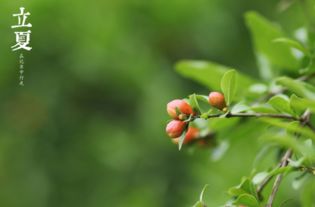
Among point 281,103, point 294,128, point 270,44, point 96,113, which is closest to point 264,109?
point 281,103

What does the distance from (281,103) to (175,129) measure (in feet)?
0.65

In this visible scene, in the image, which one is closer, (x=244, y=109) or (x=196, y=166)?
(x=244, y=109)

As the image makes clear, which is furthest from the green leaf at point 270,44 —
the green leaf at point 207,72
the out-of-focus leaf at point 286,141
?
the out-of-focus leaf at point 286,141

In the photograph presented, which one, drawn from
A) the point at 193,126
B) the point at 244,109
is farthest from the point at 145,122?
the point at 244,109

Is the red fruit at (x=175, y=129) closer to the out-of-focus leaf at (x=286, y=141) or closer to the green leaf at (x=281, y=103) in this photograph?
the green leaf at (x=281, y=103)

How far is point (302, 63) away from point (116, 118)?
2153mm

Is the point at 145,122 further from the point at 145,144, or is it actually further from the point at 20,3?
the point at 20,3

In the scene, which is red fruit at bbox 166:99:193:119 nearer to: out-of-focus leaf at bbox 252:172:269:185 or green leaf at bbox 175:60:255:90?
out-of-focus leaf at bbox 252:172:269:185

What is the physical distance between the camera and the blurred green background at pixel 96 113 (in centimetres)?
353

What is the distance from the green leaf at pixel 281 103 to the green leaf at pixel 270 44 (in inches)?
19.5

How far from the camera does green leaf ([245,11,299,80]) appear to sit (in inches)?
69.4

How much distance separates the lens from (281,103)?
1.24m

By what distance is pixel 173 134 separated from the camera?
122cm

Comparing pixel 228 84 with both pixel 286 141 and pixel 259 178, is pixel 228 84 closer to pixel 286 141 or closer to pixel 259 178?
pixel 259 178
